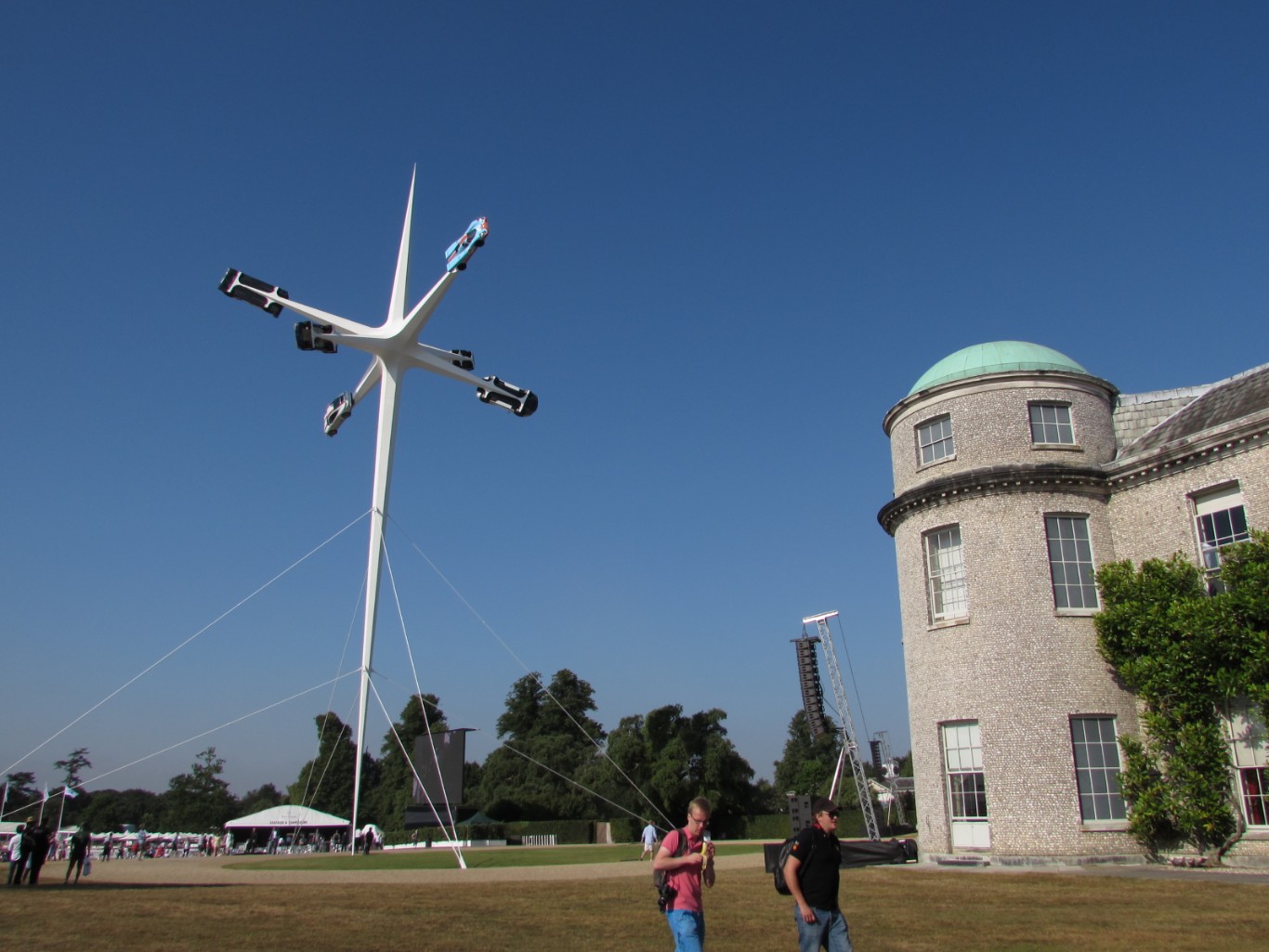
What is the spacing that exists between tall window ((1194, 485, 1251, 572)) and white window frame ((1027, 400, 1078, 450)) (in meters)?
3.57

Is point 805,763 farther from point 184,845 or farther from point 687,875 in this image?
point 687,875

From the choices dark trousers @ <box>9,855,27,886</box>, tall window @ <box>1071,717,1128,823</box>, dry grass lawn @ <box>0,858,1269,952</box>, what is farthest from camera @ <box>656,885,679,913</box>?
dark trousers @ <box>9,855,27,886</box>

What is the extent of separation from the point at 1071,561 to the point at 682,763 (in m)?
40.5

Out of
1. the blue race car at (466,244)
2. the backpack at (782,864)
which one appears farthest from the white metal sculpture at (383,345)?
the backpack at (782,864)

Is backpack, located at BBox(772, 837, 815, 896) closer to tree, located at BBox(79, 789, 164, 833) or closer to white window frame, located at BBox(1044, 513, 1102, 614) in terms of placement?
white window frame, located at BBox(1044, 513, 1102, 614)

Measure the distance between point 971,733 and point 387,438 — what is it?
2081cm

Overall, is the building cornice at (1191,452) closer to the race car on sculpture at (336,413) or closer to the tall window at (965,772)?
the tall window at (965,772)

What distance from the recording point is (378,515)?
31.8 m

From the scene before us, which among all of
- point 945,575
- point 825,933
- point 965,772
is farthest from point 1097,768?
point 825,933

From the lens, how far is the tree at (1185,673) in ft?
66.2

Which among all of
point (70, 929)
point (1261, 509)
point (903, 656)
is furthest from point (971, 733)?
point (70, 929)

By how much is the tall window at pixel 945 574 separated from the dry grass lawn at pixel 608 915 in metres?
7.08

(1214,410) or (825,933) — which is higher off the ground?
(1214,410)

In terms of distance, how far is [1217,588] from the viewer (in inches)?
862
